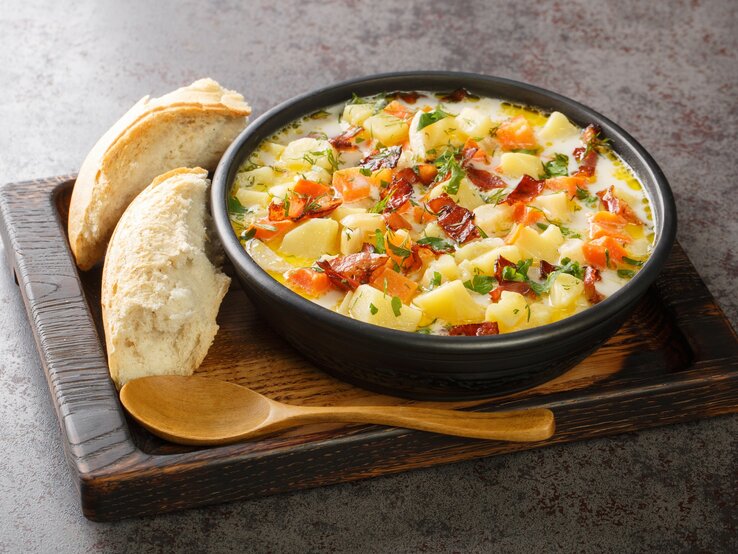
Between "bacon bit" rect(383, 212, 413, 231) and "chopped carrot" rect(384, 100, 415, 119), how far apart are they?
719 millimetres

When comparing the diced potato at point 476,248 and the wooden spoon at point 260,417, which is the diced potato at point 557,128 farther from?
the wooden spoon at point 260,417

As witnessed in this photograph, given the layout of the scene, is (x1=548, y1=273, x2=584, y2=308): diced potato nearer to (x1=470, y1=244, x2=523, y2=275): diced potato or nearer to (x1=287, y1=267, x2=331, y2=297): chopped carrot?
(x1=470, y1=244, x2=523, y2=275): diced potato

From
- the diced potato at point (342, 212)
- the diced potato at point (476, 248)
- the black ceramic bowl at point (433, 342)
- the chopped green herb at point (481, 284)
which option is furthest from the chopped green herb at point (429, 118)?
the chopped green herb at point (481, 284)

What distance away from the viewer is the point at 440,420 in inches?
118

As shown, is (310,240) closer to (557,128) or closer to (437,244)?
(437,244)

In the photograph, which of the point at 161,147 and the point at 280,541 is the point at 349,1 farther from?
the point at 280,541

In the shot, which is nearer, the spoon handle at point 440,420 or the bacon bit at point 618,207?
the spoon handle at point 440,420

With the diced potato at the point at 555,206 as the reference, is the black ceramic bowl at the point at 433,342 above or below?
below

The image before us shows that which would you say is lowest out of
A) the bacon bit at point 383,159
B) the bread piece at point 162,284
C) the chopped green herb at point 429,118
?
the bread piece at point 162,284

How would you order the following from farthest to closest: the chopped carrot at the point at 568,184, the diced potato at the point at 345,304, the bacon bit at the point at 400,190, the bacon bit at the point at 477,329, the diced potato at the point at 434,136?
the diced potato at the point at 434,136
the chopped carrot at the point at 568,184
the bacon bit at the point at 400,190
the diced potato at the point at 345,304
the bacon bit at the point at 477,329

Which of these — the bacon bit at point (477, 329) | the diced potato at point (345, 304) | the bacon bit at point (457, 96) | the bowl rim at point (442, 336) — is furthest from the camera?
the bacon bit at point (457, 96)

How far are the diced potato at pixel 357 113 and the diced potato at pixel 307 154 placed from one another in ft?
0.73

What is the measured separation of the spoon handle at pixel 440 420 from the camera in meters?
3.00

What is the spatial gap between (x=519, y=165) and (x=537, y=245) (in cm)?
51
